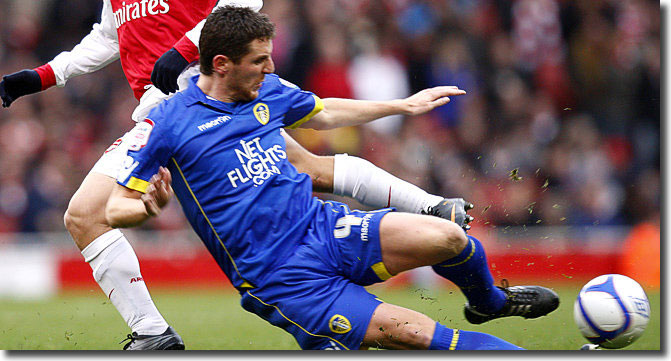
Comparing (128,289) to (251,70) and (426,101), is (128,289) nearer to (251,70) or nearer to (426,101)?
(251,70)

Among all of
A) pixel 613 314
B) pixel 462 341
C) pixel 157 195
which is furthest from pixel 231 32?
pixel 613 314

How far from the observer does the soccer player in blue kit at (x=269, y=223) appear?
3686 mm

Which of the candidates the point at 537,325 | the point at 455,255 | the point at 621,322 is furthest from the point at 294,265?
the point at 537,325

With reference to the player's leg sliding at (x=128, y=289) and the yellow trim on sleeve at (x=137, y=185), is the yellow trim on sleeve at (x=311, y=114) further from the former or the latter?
the player's leg sliding at (x=128, y=289)

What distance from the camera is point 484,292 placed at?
4.20m

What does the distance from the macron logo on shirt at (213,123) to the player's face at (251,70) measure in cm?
13

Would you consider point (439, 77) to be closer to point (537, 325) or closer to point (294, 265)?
point (537, 325)

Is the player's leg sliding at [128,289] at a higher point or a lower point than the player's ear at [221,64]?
lower

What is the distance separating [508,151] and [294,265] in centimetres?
728

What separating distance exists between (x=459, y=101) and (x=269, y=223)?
745 centimetres

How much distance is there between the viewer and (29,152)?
11.2 meters

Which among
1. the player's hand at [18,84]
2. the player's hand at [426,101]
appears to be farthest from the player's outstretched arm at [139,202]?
the player's hand at [18,84]

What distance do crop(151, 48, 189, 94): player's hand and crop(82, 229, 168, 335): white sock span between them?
33.7 inches

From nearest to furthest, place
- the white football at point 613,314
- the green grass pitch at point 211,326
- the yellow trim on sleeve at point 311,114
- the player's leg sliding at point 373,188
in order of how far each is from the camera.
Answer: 1. the white football at point 613,314
2. the yellow trim on sleeve at point 311,114
3. the player's leg sliding at point 373,188
4. the green grass pitch at point 211,326
